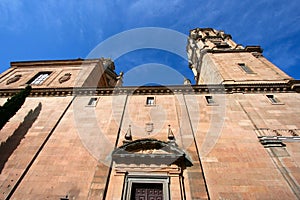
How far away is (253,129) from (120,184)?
909 cm

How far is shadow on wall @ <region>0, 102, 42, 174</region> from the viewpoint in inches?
453

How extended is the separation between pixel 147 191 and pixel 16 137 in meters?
9.72

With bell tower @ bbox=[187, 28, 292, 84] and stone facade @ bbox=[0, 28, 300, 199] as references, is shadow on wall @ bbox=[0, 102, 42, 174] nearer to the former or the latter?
stone facade @ bbox=[0, 28, 300, 199]

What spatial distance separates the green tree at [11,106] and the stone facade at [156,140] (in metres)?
0.58

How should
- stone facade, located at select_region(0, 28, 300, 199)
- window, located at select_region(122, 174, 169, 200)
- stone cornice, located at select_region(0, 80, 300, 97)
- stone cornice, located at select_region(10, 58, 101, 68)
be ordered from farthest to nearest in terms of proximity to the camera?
stone cornice, located at select_region(10, 58, 101, 68), stone cornice, located at select_region(0, 80, 300, 97), stone facade, located at select_region(0, 28, 300, 199), window, located at select_region(122, 174, 169, 200)

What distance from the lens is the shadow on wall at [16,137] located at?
37.8 feet

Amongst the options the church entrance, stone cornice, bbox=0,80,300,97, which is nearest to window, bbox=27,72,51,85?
stone cornice, bbox=0,80,300,97

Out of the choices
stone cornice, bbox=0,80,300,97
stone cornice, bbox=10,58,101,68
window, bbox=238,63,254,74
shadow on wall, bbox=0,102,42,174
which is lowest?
shadow on wall, bbox=0,102,42,174

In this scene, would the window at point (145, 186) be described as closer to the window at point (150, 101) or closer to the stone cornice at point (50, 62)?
the window at point (150, 101)

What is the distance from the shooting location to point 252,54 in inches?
873

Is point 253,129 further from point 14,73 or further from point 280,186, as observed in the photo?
point 14,73

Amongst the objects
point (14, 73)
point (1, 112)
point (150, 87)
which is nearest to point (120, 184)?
point (150, 87)

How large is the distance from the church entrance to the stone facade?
51 mm

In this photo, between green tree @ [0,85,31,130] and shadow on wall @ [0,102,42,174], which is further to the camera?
green tree @ [0,85,31,130]
